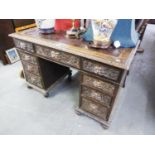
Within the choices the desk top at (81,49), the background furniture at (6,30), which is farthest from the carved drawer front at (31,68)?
the background furniture at (6,30)

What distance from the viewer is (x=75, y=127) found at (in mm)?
1347

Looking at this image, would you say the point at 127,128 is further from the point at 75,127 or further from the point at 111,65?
the point at 111,65

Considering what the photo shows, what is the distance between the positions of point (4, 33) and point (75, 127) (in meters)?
1.77

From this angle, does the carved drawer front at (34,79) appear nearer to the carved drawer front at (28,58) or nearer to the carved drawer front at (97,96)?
the carved drawer front at (28,58)

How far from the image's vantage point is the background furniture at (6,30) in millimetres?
1991

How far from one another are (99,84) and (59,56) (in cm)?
41

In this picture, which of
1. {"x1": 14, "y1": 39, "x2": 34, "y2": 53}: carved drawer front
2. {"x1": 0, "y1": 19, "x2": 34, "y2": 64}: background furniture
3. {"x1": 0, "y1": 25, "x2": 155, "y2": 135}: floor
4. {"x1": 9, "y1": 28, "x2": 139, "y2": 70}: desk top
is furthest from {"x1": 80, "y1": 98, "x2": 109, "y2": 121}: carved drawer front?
{"x1": 0, "y1": 19, "x2": 34, "y2": 64}: background furniture

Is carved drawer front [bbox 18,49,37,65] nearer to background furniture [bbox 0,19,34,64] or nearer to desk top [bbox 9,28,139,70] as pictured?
desk top [bbox 9,28,139,70]

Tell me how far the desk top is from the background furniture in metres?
0.92

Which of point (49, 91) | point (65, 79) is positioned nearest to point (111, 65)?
point (49, 91)

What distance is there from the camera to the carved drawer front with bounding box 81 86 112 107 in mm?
1098

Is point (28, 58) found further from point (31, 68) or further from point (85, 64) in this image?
point (85, 64)

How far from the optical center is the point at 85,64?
3.32 feet
